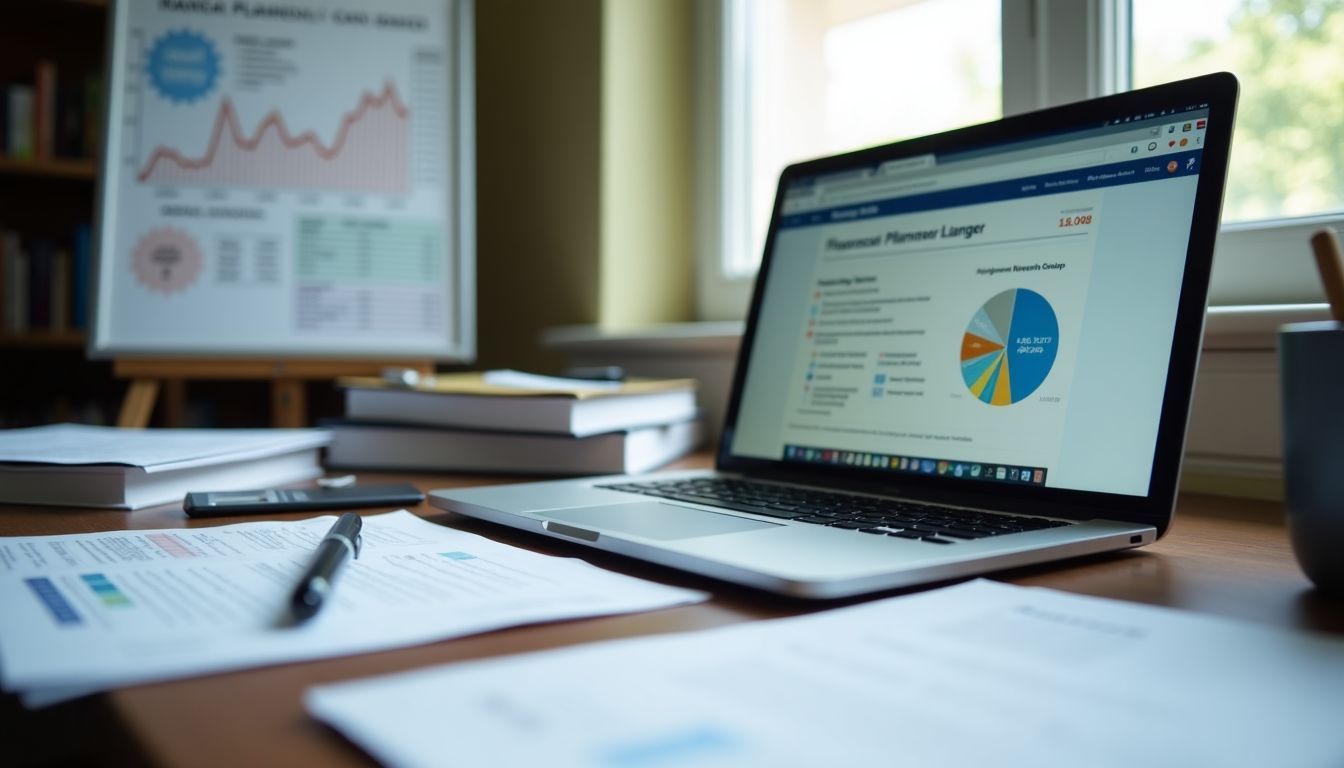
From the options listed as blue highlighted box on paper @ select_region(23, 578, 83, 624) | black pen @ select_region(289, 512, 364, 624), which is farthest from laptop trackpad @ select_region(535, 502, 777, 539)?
blue highlighted box on paper @ select_region(23, 578, 83, 624)

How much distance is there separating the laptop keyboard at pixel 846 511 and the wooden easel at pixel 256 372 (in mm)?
868

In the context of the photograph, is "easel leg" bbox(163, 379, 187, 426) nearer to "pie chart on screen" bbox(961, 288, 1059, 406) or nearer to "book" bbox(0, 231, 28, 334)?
"book" bbox(0, 231, 28, 334)

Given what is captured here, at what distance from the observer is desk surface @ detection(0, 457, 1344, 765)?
311mm

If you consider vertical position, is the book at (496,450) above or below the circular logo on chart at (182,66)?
below

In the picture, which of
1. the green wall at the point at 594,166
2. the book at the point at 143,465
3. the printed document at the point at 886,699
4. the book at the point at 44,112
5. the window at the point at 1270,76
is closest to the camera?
the printed document at the point at 886,699

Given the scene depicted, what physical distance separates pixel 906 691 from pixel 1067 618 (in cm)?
12

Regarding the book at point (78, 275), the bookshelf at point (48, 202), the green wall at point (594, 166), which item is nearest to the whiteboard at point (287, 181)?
the green wall at point (594, 166)

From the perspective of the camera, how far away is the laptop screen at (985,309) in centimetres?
63

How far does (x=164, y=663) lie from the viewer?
0.36m

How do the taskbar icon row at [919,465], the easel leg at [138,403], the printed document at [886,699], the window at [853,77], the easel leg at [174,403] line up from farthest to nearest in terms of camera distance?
1. the easel leg at [174,403]
2. the easel leg at [138,403]
3. the window at [853,77]
4. the taskbar icon row at [919,465]
5. the printed document at [886,699]

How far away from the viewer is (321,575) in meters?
0.44

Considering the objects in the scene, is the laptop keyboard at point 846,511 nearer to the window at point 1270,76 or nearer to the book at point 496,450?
the book at point 496,450

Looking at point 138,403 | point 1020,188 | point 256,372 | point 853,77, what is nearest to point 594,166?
point 853,77

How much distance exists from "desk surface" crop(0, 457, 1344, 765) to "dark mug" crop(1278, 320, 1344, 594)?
0.09ft
